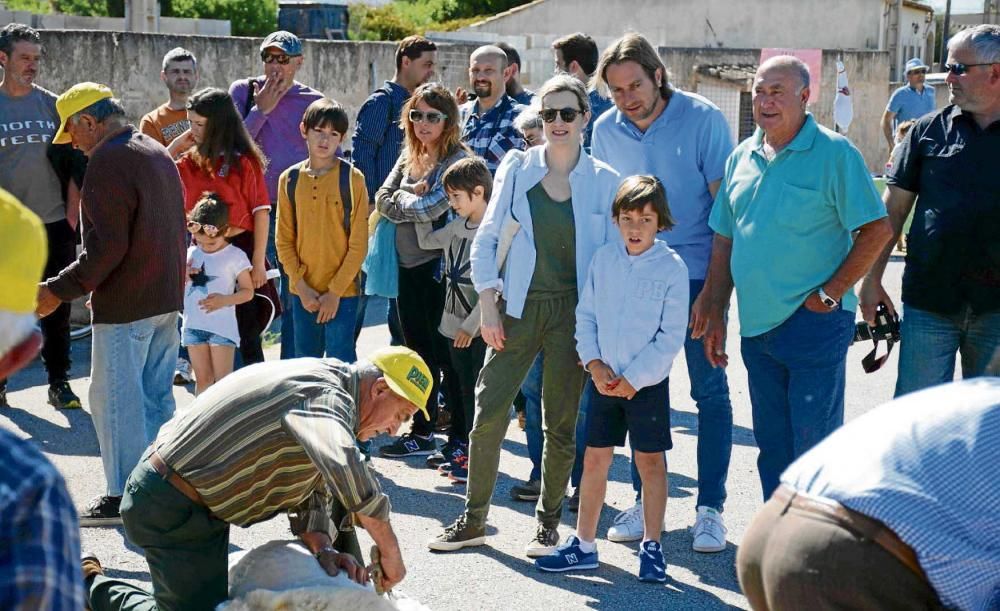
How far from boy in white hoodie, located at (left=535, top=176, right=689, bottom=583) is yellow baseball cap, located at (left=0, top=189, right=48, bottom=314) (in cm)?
345

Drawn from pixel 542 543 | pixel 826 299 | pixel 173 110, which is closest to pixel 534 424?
pixel 542 543

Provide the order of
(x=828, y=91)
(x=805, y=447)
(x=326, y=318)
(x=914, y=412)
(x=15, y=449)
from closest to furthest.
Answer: (x=15, y=449) → (x=914, y=412) → (x=805, y=447) → (x=326, y=318) → (x=828, y=91)

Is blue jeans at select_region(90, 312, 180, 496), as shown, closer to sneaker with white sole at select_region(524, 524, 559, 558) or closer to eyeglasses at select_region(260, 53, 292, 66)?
sneaker with white sole at select_region(524, 524, 559, 558)

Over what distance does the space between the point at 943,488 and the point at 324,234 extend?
4.96 meters

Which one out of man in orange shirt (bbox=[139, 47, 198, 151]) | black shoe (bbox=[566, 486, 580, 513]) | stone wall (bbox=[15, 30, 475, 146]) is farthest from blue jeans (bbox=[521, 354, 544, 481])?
stone wall (bbox=[15, 30, 475, 146])

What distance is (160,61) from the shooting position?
12.2 meters

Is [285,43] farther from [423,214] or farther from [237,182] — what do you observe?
[423,214]

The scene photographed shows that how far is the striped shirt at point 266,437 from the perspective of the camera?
3.88m

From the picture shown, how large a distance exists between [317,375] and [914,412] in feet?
6.23

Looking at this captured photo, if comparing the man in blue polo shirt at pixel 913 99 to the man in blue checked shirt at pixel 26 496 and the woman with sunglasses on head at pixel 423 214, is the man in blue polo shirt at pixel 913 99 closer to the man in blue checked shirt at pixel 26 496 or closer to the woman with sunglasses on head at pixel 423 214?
the woman with sunglasses on head at pixel 423 214

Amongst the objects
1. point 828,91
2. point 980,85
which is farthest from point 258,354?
point 828,91

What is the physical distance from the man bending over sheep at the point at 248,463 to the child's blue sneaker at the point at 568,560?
4.63ft

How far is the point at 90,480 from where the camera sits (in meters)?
6.70

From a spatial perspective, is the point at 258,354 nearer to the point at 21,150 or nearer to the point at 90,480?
the point at 90,480
